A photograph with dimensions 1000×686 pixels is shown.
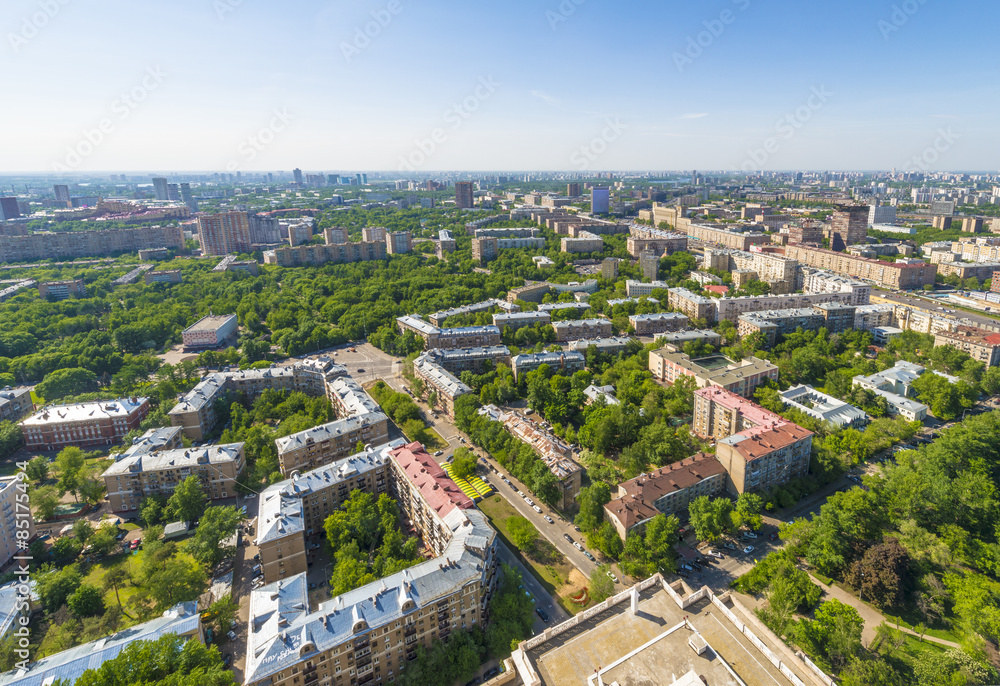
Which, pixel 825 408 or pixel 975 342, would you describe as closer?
pixel 825 408

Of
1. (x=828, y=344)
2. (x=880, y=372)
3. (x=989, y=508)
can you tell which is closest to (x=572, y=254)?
(x=828, y=344)

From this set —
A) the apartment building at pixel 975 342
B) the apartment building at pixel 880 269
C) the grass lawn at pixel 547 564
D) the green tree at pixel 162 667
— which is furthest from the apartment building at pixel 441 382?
the apartment building at pixel 880 269

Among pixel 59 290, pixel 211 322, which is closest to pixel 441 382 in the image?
pixel 211 322

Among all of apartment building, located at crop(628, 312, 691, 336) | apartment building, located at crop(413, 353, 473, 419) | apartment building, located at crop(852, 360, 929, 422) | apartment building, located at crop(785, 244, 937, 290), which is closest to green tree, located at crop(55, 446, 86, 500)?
apartment building, located at crop(413, 353, 473, 419)

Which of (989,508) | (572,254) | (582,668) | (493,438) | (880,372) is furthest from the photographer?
(572,254)

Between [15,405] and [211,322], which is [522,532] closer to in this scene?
[15,405]

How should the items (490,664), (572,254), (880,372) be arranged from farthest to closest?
(572,254) < (880,372) < (490,664)

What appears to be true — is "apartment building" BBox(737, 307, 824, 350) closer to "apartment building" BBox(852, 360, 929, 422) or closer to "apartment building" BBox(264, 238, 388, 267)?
"apartment building" BBox(852, 360, 929, 422)

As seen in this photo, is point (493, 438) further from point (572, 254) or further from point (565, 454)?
point (572, 254)
